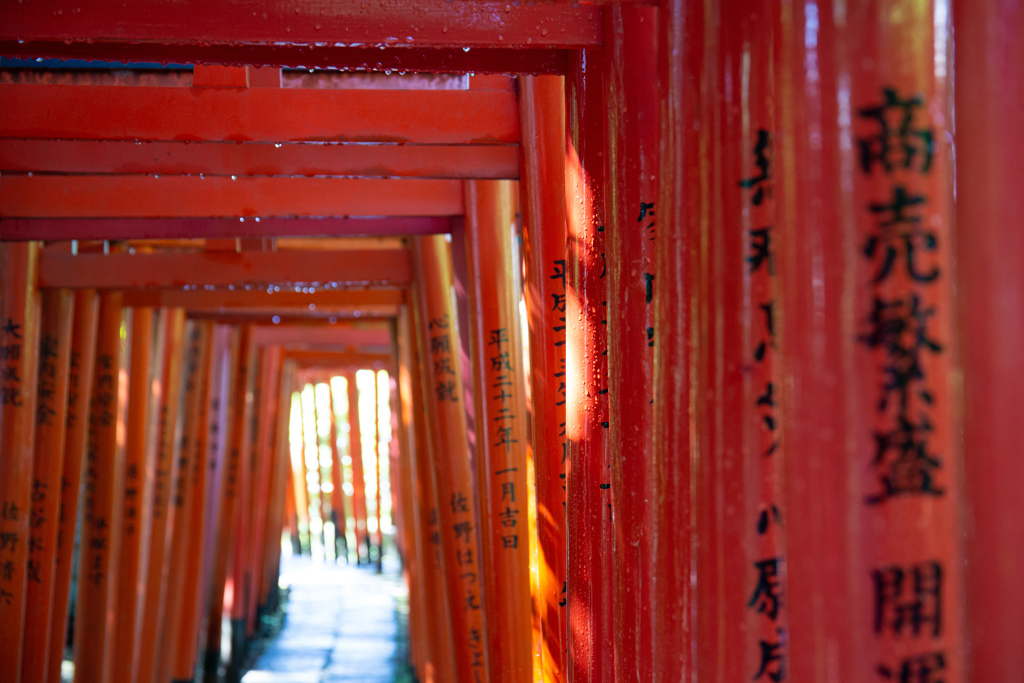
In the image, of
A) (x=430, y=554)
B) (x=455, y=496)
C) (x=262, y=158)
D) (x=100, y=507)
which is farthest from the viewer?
(x=100, y=507)

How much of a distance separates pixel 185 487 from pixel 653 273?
9.27 m

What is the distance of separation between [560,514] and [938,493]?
87.8 inches

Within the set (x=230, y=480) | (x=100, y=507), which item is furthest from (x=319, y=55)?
(x=230, y=480)

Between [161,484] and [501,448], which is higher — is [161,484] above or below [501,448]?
below

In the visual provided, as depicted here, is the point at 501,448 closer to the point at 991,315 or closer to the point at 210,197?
the point at 210,197

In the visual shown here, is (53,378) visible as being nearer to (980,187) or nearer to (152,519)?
(152,519)

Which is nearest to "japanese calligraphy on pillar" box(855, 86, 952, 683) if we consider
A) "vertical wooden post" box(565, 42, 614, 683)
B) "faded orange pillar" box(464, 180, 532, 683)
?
"vertical wooden post" box(565, 42, 614, 683)

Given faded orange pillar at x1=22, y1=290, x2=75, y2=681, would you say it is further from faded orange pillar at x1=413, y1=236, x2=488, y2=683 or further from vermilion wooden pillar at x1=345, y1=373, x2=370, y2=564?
vermilion wooden pillar at x1=345, y1=373, x2=370, y2=564

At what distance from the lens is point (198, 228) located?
646cm

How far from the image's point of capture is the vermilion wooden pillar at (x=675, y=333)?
6.38 ft

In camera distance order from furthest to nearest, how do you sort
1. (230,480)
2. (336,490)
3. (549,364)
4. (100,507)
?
(336,490) → (230,480) → (100,507) → (549,364)

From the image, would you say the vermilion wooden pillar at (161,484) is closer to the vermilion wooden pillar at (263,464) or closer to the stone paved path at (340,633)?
the stone paved path at (340,633)

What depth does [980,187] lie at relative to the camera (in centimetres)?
179

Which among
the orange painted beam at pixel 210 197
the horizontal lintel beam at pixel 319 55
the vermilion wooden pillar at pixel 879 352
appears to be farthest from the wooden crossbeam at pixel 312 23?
the orange painted beam at pixel 210 197
